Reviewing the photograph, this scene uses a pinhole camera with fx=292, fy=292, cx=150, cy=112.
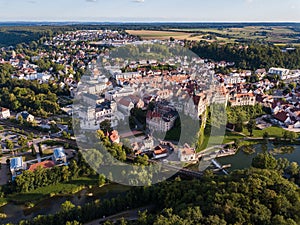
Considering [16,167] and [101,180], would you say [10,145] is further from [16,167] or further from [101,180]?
[101,180]

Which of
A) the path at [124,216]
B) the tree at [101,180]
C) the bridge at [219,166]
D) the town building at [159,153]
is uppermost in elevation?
the town building at [159,153]

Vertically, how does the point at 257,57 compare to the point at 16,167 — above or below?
above

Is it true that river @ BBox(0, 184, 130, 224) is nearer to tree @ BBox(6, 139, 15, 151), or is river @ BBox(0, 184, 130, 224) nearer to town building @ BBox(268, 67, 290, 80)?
tree @ BBox(6, 139, 15, 151)

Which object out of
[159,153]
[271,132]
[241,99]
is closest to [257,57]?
[241,99]

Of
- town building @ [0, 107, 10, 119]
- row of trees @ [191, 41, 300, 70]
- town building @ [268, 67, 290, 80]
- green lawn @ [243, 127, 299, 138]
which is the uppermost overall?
row of trees @ [191, 41, 300, 70]

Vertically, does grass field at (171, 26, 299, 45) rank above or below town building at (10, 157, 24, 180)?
above

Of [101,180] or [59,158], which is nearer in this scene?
→ [101,180]

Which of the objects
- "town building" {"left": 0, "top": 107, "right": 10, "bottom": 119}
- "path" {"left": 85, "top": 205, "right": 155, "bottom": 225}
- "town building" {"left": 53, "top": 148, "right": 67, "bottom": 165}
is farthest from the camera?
"town building" {"left": 0, "top": 107, "right": 10, "bottom": 119}

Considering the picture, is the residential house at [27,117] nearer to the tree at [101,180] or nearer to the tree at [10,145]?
the tree at [10,145]

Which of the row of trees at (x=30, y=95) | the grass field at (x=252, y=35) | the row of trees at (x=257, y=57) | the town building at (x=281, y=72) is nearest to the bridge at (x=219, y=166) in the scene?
the row of trees at (x=30, y=95)

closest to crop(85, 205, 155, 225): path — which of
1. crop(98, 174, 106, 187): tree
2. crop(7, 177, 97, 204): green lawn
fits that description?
crop(98, 174, 106, 187): tree

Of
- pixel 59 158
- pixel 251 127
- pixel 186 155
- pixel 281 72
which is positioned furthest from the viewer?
pixel 281 72

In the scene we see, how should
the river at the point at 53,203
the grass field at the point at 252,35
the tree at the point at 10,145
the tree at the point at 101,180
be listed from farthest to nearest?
the grass field at the point at 252,35, the tree at the point at 10,145, the tree at the point at 101,180, the river at the point at 53,203
